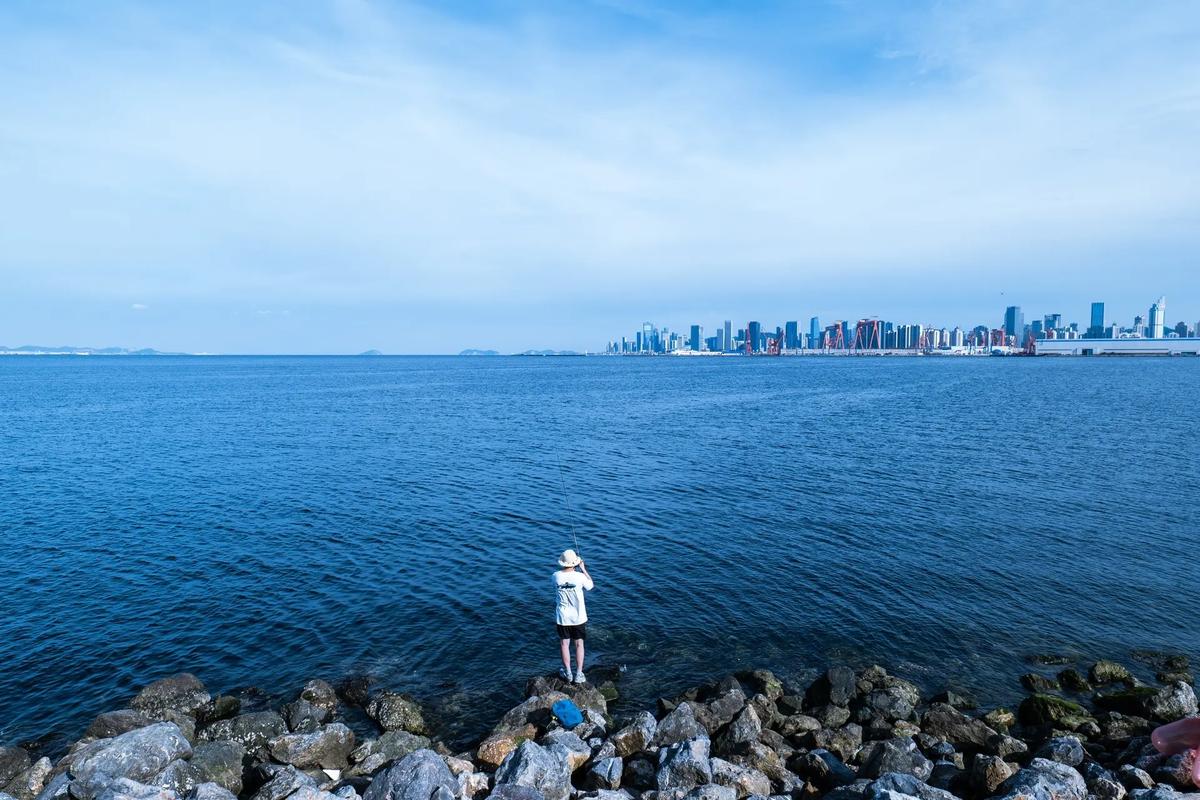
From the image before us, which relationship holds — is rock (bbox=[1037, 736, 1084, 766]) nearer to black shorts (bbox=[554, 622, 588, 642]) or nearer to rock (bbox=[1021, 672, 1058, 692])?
rock (bbox=[1021, 672, 1058, 692])

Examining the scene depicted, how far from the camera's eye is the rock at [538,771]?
38.3 ft

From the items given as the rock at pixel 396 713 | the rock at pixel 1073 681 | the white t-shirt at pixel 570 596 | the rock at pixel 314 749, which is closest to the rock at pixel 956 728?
the rock at pixel 1073 681

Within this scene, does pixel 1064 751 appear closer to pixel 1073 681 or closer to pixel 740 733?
pixel 1073 681

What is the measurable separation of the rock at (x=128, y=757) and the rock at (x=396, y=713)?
3780mm

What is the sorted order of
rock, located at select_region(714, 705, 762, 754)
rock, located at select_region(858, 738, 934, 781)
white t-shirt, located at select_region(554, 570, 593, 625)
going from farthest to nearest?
white t-shirt, located at select_region(554, 570, 593, 625)
rock, located at select_region(714, 705, 762, 754)
rock, located at select_region(858, 738, 934, 781)

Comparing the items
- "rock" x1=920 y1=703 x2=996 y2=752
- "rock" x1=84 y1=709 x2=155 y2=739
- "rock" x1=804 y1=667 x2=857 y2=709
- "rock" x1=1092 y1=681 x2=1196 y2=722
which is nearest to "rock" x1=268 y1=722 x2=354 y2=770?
"rock" x1=84 y1=709 x2=155 y2=739

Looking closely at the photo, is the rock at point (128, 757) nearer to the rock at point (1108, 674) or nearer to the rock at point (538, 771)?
the rock at point (538, 771)

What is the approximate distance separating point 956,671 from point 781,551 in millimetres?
9578

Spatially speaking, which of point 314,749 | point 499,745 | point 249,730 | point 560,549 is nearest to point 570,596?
point 499,745

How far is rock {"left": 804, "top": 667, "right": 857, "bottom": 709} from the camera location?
52.6ft

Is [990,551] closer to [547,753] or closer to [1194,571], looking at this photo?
[1194,571]

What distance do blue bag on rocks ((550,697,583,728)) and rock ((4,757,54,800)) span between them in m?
9.74

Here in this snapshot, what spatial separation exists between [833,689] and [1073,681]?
6695 millimetres

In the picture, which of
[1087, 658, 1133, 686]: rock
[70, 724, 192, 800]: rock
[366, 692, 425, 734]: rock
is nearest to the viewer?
[70, 724, 192, 800]: rock
